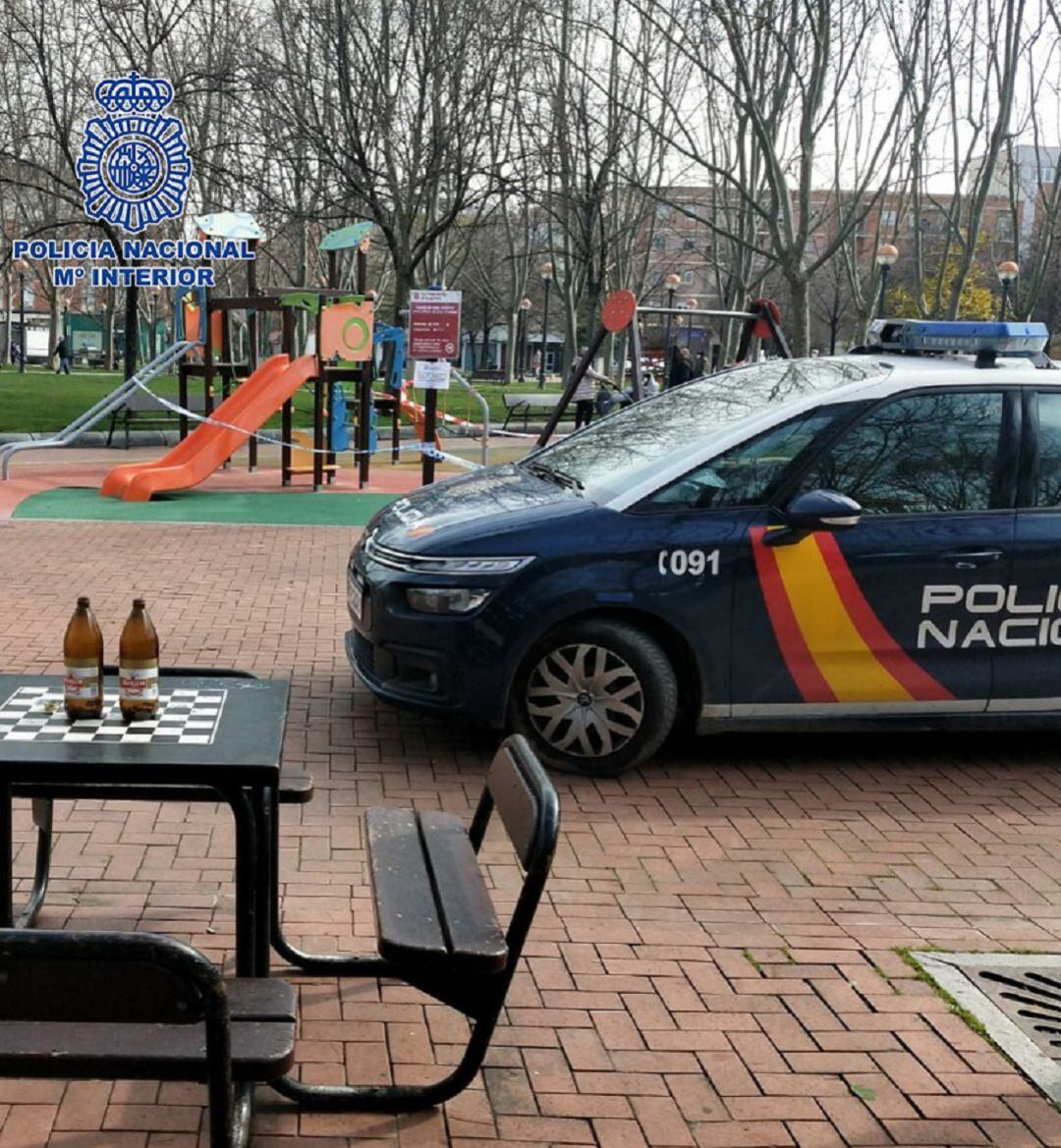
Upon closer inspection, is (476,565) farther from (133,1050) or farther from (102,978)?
(102,978)

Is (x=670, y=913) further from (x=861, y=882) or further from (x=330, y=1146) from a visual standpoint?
(x=330, y=1146)

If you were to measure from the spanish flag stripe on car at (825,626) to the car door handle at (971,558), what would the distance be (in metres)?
0.41

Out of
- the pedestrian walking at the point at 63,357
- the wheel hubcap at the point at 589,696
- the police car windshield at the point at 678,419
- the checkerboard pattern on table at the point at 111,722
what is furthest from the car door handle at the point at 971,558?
the pedestrian walking at the point at 63,357

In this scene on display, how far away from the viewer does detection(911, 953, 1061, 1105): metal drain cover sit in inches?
141

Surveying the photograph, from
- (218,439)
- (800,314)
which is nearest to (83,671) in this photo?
(218,439)

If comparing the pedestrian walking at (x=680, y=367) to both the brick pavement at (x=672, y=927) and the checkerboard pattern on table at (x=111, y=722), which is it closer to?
the brick pavement at (x=672, y=927)

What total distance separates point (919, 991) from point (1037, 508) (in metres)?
2.67

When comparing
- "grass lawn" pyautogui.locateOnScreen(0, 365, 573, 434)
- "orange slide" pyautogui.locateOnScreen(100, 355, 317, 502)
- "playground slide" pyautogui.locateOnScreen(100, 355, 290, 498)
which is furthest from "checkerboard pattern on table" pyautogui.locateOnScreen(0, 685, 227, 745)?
"grass lawn" pyautogui.locateOnScreen(0, 365, 573, 434)

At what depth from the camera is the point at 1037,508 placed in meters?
5.91

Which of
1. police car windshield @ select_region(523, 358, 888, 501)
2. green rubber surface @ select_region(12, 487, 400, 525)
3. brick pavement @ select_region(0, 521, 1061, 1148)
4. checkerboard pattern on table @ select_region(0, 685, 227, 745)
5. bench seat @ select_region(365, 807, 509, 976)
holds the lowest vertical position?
brick pavement @ select_region(0, 521, 1061, 1148)

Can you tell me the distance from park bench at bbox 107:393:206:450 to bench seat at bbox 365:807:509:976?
1394cm

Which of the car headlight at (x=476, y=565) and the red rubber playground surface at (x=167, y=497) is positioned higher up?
the car headlight at (x=476, y=565)

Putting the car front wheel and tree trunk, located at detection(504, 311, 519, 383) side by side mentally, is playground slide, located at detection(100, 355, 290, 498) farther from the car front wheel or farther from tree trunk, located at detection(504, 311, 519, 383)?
tree trunk, located at detection(504, 311, 519, 383)

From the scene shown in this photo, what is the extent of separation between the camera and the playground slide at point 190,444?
14.7m
